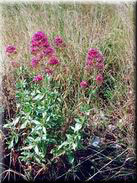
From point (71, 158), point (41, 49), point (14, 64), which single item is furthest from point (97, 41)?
→ point (71, 158)

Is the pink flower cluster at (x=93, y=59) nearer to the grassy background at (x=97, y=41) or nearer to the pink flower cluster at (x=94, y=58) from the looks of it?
the pink flower cluster at (x=94, y=58)

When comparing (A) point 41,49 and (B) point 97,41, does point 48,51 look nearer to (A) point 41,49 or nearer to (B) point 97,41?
(A) point 41,49

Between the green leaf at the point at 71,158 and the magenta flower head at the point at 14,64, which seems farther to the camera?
the magenta flower head at the point at 14,64

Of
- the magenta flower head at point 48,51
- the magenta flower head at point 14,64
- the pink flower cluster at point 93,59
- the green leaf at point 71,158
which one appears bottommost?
the green leaf at point 71,158

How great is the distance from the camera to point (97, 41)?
291cm

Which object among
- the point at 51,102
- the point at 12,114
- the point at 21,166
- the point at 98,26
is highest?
the point at 98,26

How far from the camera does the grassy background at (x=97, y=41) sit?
7.34ft

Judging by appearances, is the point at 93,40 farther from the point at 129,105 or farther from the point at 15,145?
the point at 15,145

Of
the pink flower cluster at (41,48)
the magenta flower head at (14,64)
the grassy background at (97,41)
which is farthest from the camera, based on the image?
the magenta flower head at (14,64)

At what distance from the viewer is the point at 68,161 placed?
1874 mm

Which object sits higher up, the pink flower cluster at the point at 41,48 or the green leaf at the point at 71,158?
the pink flower cluster at the point at 41,48

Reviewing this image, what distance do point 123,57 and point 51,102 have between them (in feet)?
3.50

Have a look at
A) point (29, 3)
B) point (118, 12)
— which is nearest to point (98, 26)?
point (118, 12)

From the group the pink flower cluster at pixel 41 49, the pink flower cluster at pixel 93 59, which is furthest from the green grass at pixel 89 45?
the pink flower cluster at pixel 41 49
